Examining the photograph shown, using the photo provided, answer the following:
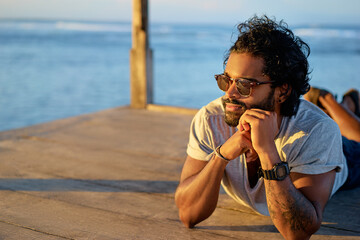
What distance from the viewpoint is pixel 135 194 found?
2.77m

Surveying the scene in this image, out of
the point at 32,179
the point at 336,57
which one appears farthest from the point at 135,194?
the point at 336,57

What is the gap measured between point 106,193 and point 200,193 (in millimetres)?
880

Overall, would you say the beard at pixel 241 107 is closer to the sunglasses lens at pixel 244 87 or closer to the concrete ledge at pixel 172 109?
the sunglasses lens at pixel 244 87

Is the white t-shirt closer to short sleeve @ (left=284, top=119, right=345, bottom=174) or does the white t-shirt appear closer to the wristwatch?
short sleeve @ (left=284, top=119, right=345, bottom=174)

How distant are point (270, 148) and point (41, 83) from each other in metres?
10.6

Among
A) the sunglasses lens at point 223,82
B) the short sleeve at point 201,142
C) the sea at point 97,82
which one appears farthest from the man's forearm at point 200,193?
the sea at point 97,82

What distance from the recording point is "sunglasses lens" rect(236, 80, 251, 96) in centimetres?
196

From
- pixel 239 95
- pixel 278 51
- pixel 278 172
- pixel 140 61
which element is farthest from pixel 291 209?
pixel 140 61

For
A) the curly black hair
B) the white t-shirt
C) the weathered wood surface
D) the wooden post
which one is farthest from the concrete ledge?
the curly black hair

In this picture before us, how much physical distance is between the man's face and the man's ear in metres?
0.08

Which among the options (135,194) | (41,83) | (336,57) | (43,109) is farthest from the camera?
(336,57)

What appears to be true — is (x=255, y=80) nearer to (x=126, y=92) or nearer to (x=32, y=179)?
(x=32, y=179)

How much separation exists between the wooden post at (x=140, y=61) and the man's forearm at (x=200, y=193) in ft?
11.8

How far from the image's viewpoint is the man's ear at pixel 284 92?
2094 mm
